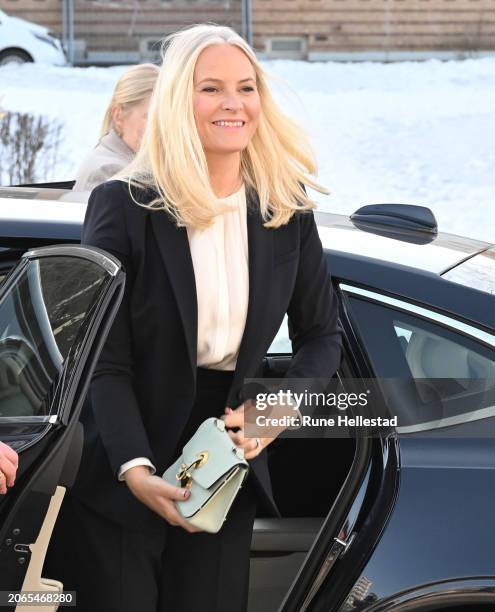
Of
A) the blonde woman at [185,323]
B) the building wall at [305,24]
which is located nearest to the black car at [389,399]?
the blonde woman at [185,323]

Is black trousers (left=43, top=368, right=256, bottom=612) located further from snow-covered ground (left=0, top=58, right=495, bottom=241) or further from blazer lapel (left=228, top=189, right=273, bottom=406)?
snow-covered ground (left=0, top=58, right=495, bottom=241)

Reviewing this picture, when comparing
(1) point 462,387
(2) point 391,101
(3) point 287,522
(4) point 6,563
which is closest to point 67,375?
(4) point 6,563

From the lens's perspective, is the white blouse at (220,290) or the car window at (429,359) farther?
the car window at (429,359)

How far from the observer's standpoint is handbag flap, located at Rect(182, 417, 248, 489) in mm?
2252

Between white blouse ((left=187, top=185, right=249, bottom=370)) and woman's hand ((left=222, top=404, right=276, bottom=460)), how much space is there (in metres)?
0.10

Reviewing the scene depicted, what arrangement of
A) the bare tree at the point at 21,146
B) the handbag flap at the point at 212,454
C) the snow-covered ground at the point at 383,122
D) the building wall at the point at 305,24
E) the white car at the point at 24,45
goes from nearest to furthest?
the handbag flap at the point at 212,454, the bare tree at the point at 21,146, the snow-covered ground at the point at 383,122, the white car at the point at 24,45, the building wall at the point at 305,24

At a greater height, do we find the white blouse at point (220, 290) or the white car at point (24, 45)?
the white blouse at point (220, 290)

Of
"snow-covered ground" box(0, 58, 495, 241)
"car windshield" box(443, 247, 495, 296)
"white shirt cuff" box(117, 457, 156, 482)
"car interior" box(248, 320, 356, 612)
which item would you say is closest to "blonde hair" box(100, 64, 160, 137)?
"car interior" box(248, 320, 356, 612)

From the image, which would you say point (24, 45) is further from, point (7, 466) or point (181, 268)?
point (7, 466)

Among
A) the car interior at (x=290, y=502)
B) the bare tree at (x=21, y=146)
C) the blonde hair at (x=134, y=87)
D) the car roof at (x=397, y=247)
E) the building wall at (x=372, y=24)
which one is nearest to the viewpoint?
the car roof at (x=397, y=247)

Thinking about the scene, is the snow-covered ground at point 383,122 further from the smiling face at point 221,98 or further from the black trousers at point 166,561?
the black trousers at point 166,561

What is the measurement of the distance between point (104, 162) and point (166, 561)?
6.40 ft

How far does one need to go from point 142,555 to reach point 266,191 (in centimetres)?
80

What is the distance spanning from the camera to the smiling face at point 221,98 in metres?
2.40
